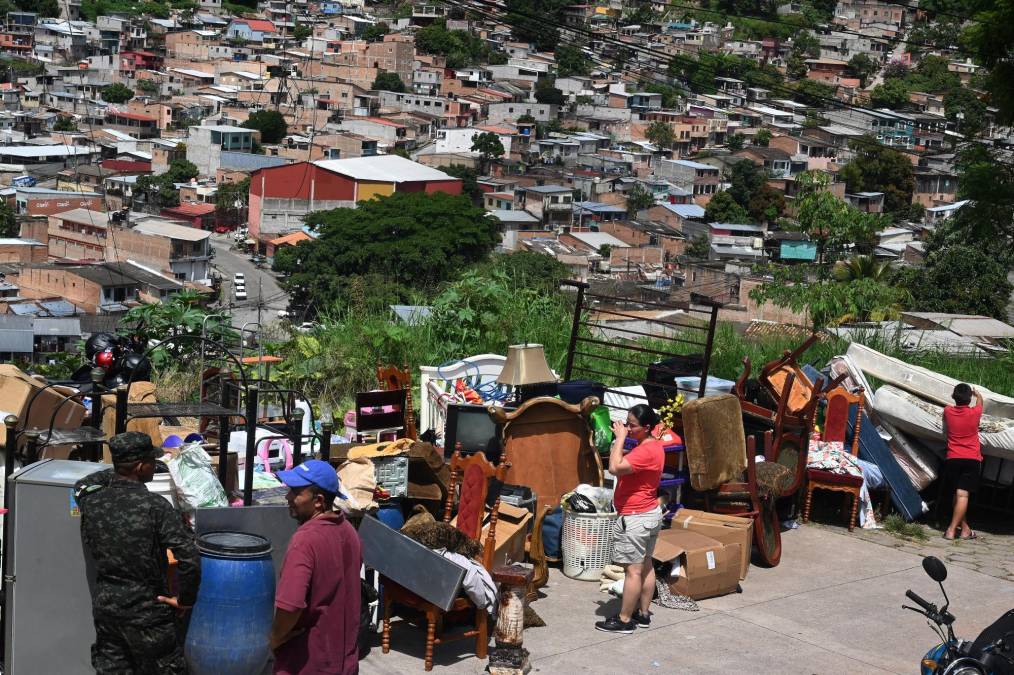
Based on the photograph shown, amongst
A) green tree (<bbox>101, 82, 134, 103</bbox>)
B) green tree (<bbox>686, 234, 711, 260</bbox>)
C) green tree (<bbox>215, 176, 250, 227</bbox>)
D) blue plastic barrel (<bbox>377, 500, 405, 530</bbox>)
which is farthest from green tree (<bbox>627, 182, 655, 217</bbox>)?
blue plastic barrel (<bbox>377, 500, 405, 530</bbox>)

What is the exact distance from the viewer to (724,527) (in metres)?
5.85

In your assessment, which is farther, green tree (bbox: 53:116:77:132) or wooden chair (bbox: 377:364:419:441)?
green tree (bbox: 53:116:77:132)

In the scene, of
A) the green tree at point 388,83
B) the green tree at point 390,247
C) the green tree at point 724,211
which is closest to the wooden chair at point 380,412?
the green tree at point 390,247

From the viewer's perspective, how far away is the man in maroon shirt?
11.4 feet

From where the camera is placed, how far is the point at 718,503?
6.19 meters

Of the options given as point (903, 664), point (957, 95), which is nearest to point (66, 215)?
point (903, 664)

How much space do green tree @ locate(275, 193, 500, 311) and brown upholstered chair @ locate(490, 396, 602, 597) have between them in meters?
36.4

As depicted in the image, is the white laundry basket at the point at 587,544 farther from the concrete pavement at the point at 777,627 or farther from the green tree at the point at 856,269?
the green tree at the point at 856,269

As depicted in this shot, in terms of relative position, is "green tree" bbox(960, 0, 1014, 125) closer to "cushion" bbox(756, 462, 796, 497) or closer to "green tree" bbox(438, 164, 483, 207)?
"cushion" bbox(756, 462, 796, 497)

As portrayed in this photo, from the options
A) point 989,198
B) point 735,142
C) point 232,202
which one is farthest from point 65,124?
point 989,198

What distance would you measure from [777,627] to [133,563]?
2.86m

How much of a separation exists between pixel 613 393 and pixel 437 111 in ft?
249

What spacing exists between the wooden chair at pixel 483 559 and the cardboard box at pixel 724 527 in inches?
41.8

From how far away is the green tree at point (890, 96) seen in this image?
89250 mm
